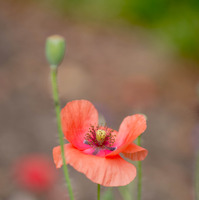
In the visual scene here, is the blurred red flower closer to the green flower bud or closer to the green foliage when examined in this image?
the green flower bud

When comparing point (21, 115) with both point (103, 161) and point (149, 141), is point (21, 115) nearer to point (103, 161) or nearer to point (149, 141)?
point (149, 141)

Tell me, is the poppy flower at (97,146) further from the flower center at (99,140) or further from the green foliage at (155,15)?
the green foliage at (155,15)

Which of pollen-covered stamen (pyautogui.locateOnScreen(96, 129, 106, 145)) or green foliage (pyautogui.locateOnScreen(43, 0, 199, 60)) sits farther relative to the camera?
green foliage (pyautogui.locateOnScreen(43, 0, 199, 60))

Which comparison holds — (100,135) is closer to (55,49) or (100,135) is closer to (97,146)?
(97,146)

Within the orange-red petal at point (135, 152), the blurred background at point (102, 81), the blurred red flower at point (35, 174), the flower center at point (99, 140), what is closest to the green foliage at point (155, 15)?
the blurred background at point (102, 81)

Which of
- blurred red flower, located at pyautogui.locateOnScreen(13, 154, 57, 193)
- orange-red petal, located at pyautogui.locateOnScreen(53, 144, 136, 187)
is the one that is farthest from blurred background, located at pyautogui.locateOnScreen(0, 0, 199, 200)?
orange-red petal, located at pyautogui.locateOnScreen(53, 144, 136, 187)

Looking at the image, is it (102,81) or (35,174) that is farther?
(102,81)

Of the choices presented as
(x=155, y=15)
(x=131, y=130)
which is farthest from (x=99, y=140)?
(x=155, y=15)
